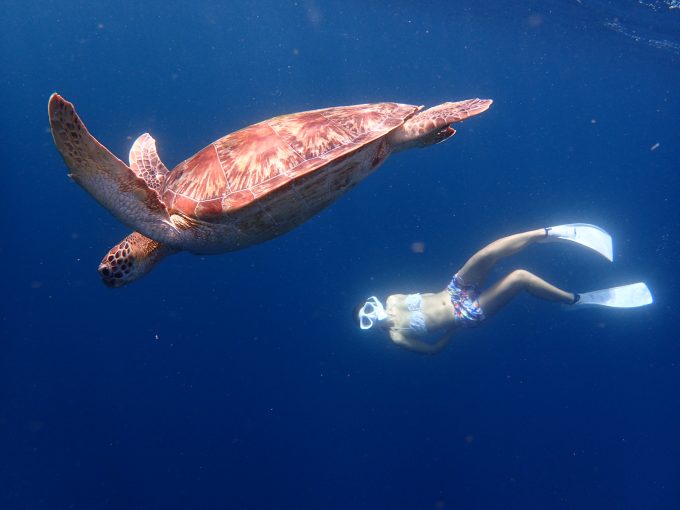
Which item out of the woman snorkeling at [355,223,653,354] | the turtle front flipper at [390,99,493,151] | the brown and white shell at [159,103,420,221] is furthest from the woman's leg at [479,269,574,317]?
the brown and white shell at [159,103,420,221]

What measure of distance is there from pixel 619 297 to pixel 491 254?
3.51m

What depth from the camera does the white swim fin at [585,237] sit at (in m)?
7.54

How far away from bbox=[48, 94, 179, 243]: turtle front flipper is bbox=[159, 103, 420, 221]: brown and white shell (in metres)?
0.23

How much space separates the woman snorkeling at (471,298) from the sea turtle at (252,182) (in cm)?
340

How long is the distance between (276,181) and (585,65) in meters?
30.7

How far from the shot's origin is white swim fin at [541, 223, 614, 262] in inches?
297

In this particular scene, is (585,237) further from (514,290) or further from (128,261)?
(128,261)

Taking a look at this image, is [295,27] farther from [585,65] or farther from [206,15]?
[585,65]

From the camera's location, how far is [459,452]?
14922 mm

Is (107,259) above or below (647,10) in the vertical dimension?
below

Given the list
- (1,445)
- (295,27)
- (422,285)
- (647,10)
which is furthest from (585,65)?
(1,445)

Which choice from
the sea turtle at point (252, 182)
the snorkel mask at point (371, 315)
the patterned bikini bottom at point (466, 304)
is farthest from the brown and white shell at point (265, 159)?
the patterned bikini bottom at point (466, 304)

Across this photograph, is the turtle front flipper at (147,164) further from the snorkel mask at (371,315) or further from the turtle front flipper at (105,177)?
the snorkel mask at (371,315)

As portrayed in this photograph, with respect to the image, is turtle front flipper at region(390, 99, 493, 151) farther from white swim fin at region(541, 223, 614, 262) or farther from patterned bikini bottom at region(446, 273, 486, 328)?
white swim fin at region(541, 223, 614, 262)
